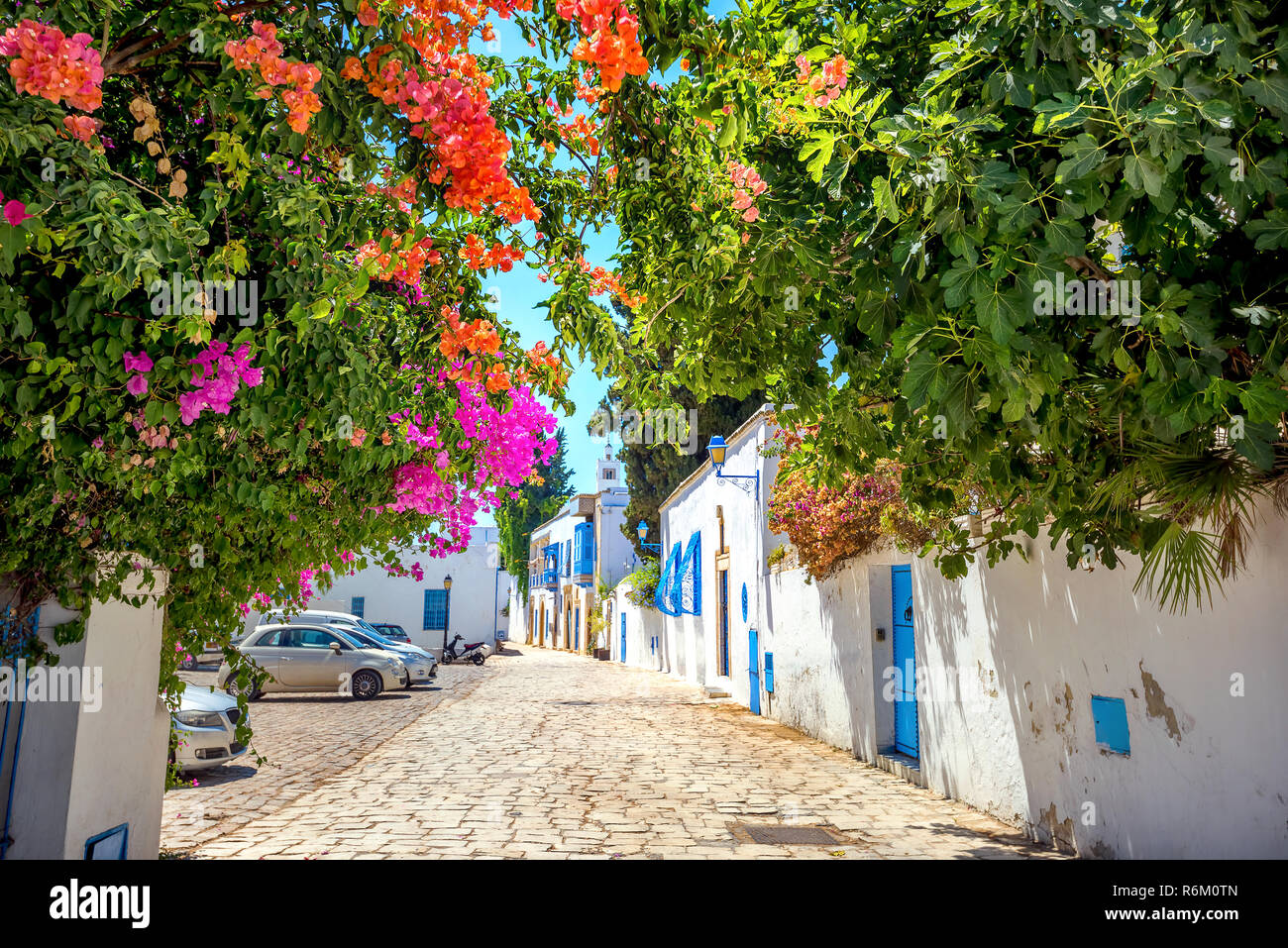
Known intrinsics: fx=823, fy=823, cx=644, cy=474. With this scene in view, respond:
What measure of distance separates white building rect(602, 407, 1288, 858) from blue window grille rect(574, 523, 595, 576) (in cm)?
2794

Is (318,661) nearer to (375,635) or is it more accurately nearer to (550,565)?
(375,635)

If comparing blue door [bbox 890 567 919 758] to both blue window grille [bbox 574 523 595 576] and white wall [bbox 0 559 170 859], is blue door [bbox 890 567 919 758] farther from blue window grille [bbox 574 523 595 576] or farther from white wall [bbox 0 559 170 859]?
blue window grille [bbox 574 523 595 576]

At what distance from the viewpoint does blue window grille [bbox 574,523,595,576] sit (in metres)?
41.4

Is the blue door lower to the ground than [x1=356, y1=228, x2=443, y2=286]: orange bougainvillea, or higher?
lower

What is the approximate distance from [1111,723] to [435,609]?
37.8 metres

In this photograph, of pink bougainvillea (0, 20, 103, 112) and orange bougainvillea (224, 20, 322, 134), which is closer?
pink bougainvillea (0, 20, 103, 112)

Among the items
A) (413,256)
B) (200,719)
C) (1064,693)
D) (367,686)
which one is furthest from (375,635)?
(413,256)

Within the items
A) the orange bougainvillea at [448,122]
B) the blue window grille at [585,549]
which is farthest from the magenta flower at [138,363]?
the blue window grille at [585,549]

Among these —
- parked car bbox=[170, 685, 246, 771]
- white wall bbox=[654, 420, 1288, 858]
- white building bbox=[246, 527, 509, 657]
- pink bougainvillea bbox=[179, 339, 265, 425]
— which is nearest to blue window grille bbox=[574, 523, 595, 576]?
white building bbox=[246, 527, 509, 657]

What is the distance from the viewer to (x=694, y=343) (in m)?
5.18

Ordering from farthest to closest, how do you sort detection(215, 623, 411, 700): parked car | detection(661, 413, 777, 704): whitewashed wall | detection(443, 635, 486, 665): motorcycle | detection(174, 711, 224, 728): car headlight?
detection(443, 635, 486, 665): motorcycle → detection(215, 623, 411, 700): parked car → detection(661, 413, 777, 704): whitewashed wall → detection(174, 711, 224, 728): car headlight

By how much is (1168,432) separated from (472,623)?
132 feet

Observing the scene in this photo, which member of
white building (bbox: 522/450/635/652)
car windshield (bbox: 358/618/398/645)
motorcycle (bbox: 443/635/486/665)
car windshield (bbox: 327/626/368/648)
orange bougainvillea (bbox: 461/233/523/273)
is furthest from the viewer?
white building (bbox: 522/450/635/652)

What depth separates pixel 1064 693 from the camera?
21.3ft
